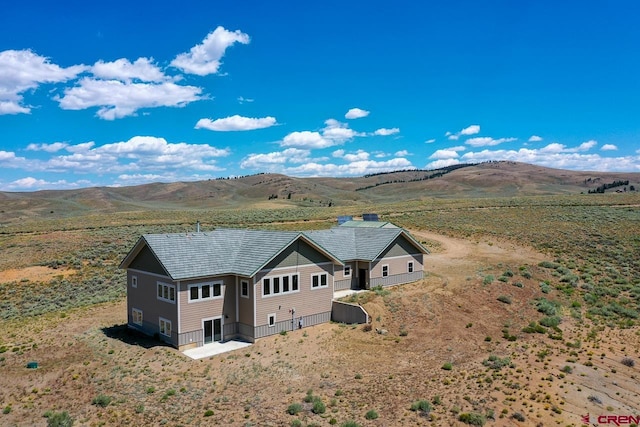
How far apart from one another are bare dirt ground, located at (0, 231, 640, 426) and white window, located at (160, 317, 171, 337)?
88cm

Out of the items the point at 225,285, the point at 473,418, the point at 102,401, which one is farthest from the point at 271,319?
the point at 473,418

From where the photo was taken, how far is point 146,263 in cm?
2992

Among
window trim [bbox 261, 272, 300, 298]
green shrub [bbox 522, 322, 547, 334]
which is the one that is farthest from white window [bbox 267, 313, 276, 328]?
green shrub [bbox 522, 322, 547, 334]

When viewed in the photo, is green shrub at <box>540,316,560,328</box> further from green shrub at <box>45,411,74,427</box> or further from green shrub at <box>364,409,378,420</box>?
green shrub at <box>45,411,74,427</box>

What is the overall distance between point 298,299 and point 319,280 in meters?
2.04

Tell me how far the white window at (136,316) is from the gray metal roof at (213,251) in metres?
2.99

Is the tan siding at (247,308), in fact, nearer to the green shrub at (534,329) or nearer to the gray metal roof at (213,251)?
the gray metal roof at (213,251)

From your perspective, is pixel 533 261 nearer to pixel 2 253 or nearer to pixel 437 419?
pixel 437 419

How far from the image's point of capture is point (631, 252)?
50.4 m

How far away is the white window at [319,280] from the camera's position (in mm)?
31688

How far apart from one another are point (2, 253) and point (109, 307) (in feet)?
97.2

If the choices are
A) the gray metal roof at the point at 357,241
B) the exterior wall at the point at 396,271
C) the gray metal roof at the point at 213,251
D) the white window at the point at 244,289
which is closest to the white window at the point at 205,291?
the gray metal roof at the point at 213,251

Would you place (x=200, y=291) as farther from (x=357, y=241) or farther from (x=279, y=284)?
(x=357, y=241)

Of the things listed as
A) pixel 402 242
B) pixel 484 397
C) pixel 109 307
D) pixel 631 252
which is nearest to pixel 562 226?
pixel 631 252
